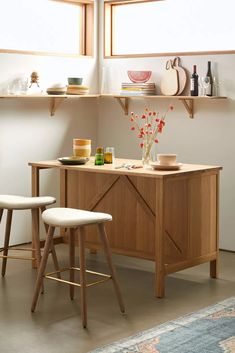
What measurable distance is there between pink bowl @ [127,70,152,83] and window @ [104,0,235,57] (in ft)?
0.63

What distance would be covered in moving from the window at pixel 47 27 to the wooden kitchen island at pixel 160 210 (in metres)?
1.41

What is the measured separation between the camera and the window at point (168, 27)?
6273mm

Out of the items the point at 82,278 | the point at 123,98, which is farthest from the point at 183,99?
the point at 82,278

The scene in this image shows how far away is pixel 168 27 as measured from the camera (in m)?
6.68

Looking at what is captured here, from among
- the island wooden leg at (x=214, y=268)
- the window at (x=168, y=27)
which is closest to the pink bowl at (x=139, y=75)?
the window at (x=168, y=27)

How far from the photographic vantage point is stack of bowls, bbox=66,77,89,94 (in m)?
6.61

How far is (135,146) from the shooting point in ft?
22.6

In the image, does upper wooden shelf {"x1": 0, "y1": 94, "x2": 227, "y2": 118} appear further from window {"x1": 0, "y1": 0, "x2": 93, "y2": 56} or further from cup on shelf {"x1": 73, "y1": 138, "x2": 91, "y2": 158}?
cup on shelf {"x1": 73, "y1": 138, "x2": 91, "y2": 158}

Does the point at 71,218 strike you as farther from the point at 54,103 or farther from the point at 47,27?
the point at 47,27

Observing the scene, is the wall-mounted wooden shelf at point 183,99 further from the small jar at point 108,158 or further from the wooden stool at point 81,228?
the wooden stool at point 81,228

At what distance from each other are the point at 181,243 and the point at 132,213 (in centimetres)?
49

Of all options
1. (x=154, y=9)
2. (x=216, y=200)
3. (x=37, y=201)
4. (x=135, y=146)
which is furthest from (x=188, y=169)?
(x=154, y=9)

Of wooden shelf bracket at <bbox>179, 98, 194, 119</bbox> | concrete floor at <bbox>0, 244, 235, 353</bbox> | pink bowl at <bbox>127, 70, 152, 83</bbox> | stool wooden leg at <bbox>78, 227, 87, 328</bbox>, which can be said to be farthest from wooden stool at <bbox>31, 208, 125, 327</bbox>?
pink bowl at <bbox>127, 70, 152, 83</bbox>

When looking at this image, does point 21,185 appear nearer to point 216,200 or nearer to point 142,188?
point 142,188
